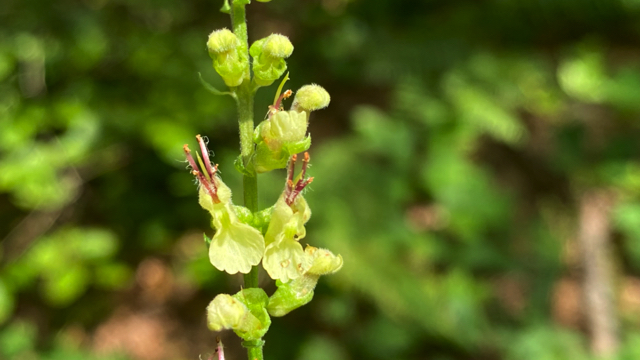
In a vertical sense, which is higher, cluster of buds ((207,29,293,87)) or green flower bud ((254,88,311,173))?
cluster of buds ((207,29,293,87))

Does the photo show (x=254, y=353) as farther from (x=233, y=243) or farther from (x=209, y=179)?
(x=209, y=179)

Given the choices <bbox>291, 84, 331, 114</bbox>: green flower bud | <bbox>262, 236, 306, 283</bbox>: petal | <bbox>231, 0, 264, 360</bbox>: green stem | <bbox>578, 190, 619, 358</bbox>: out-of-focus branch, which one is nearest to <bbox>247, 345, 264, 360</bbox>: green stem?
<bbox>231, 0, 264, 360</bbox>: green stem

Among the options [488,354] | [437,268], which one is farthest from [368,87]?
[488,354]

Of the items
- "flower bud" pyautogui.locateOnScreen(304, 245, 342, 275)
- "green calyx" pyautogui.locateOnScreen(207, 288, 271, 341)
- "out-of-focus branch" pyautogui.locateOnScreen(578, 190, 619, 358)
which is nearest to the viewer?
"green calyx" pyautogui.locateOnScreen(207, 288, 271, 341)

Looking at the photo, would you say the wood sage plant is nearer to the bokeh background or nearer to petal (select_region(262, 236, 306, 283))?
petal (select_region(262, 236, 306, 283))

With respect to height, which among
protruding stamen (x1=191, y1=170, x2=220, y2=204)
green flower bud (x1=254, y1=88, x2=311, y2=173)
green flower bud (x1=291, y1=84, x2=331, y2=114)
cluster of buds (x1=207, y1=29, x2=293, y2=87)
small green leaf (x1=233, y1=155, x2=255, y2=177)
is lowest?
protruding stamen (x1=191, y1=170, x2=220, y2=204)

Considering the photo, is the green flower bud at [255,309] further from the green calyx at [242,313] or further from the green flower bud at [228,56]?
the green flower bud at [228,56]

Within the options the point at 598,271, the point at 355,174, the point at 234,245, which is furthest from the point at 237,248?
the point at 598,271

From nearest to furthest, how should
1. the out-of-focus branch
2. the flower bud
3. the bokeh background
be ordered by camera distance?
the flower bud < the bokeh background < the out-of-focus branch
